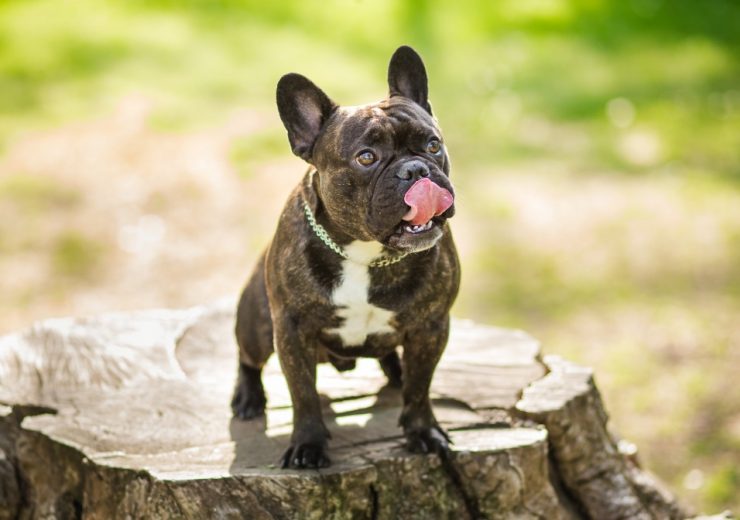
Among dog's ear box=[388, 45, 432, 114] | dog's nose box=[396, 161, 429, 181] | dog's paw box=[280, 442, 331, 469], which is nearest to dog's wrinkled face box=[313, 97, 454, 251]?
dog's nose box=[396, 161, 429, 181]

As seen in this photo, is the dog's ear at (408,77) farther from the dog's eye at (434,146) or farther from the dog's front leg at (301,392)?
the dog's front leg at (301,392)

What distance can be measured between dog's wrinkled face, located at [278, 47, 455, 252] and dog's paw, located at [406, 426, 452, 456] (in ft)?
3.22

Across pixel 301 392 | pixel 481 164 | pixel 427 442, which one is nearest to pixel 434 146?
pixel 301 392

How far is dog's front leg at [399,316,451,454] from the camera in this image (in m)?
4.72

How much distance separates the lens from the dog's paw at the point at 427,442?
15.5 ft

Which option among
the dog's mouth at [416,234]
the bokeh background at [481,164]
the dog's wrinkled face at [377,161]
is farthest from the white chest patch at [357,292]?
the bokeh background at [481,164]

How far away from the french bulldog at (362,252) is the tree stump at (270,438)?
0.18 meters

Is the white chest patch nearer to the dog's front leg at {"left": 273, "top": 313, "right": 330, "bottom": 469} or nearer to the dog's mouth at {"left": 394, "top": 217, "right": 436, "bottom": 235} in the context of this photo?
the dog's front leg at {"left": 273, "top": 313, "right": 330, "bottom": 469}

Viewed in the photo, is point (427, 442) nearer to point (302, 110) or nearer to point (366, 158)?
point (366, 158)

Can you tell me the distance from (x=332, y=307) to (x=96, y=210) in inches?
335

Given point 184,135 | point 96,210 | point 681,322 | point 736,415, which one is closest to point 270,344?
point 736,415

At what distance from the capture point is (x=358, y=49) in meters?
15.4

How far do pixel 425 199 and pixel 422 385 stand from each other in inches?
41.9

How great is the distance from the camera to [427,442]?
4.76 meters
